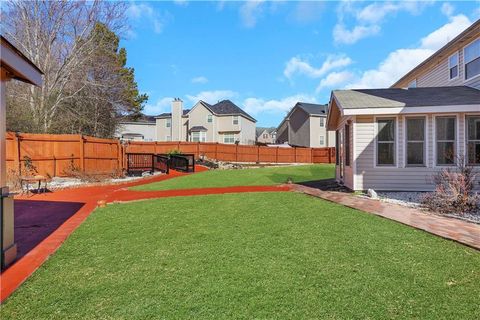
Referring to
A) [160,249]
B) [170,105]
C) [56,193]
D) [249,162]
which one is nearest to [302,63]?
[249,162]

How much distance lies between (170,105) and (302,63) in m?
25.0

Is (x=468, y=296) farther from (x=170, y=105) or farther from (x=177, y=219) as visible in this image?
(x=170, y=105)

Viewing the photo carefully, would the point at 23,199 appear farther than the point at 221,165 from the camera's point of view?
No

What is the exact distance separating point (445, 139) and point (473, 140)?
0.80 meters

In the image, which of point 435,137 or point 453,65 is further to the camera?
point 453,65

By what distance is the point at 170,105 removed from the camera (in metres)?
43.5

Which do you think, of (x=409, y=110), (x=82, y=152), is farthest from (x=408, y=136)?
(x=82, y=152)

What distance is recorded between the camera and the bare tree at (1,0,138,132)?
17.8 m

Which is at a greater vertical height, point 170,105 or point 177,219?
point 170,105

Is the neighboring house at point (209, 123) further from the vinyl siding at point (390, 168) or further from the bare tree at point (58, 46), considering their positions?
the vinyl siding at point (390, 168)

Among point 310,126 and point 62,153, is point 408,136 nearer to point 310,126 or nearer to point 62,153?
point 62,153

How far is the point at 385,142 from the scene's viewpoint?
34.3 ft

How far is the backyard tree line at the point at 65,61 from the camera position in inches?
695

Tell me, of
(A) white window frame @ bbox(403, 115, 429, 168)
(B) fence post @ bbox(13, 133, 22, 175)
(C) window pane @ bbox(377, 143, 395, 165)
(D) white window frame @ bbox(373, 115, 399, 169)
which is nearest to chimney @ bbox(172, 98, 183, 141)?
(B) fence post @ bbox(13, 133, 22, 175)
